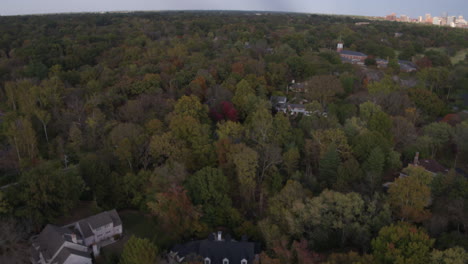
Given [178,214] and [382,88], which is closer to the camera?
[178,214]

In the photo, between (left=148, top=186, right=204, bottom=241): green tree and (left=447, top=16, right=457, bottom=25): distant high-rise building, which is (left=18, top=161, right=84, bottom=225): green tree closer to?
(left=148, top=186, right=204, bottom=241): green tree

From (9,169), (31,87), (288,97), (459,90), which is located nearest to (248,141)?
(288,97)

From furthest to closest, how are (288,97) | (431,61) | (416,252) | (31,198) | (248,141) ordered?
(431,61)
(288,97)
(248,141)
(31,198)
(416,252)

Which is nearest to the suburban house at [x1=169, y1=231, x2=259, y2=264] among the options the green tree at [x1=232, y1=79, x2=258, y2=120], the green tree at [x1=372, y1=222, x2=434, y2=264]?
the green tree at [x1=372, y1=222, x2=434, y2=264]

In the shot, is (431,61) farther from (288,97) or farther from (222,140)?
(222,140)

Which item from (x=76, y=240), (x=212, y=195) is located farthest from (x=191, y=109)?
(x=76, y=240)

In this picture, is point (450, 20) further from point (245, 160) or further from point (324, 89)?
point (245, 160)
